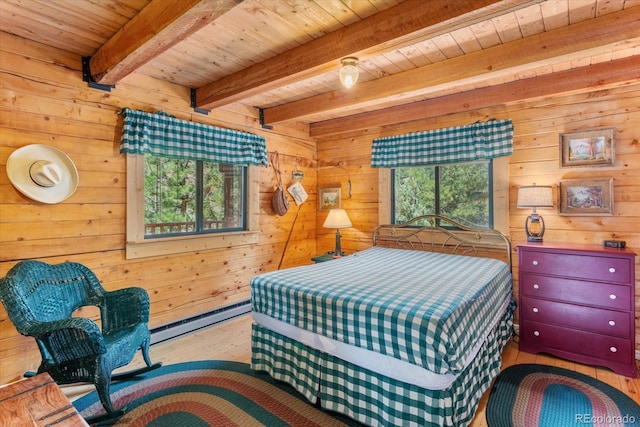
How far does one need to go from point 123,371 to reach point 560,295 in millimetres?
3692

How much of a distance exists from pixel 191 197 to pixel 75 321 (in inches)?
69.7

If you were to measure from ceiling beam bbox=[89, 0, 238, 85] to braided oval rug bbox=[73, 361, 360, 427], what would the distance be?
2351mm

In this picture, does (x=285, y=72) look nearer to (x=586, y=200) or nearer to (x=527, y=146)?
(x=527, y=146)

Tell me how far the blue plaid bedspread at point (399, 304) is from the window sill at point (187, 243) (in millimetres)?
1265

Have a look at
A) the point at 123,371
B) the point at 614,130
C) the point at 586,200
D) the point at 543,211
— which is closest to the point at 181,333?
the point at 123,371

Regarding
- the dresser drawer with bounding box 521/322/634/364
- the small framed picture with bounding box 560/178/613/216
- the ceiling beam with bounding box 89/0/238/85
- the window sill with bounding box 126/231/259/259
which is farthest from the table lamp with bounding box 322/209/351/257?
the ceiling beam with bounding box 89/0/238/85

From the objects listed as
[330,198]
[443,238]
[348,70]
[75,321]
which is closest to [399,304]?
[348,70]

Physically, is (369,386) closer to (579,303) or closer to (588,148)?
(579,303)

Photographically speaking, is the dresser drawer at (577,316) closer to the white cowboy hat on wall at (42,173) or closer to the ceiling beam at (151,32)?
the ceiling beam at (151,32)

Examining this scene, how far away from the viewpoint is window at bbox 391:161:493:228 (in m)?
3.65

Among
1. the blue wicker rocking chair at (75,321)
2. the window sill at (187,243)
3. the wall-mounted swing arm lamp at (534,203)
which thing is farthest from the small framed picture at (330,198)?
the blue wicker rocking chair at (75,321)

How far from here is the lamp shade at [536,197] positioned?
3006 millimetres

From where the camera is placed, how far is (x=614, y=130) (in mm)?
2916

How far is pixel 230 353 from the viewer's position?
2996 millimetres
